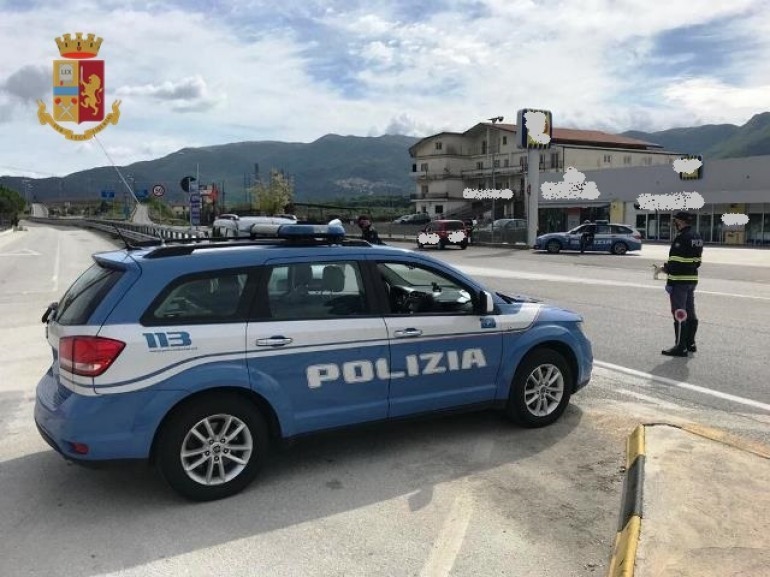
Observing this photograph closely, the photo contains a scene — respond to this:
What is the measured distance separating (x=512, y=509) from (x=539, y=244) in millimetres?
31203

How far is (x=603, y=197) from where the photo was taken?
160ft

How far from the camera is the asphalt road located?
3588mm

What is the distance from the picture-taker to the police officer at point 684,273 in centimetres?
814

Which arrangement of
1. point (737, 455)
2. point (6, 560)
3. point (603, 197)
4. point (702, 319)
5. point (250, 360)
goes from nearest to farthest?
point (6, 560)
point (250, 360)
point (737, 455)
point (702, 319)
point (603, 197)

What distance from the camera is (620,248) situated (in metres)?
31.0

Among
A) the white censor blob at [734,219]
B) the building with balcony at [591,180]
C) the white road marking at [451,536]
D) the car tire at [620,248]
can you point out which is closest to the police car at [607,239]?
the car tire at [620,248]

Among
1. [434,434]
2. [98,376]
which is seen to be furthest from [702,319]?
[98,376]

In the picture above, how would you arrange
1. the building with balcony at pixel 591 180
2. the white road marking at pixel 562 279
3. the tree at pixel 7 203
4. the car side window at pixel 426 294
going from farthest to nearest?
the tree at pixel 7 203 → the building with balcony at pixel 591 180 → the white road marking at pixel 562 279 → the car side window at pixel 426 294

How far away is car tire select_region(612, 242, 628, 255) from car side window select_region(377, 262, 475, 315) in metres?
27.2

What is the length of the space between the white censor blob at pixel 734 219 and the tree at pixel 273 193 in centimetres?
6004

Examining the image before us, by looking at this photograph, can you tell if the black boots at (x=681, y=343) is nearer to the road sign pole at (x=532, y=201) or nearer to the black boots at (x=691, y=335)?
the black boots at (x=691, y=335)

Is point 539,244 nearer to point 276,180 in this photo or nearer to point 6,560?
point 6,560

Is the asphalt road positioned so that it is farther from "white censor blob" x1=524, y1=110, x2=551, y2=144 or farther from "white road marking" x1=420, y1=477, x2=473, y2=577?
"white censor blob" x1=524, y1=110, x2=551, y2=144

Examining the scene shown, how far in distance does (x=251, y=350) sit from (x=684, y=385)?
4.73 m
